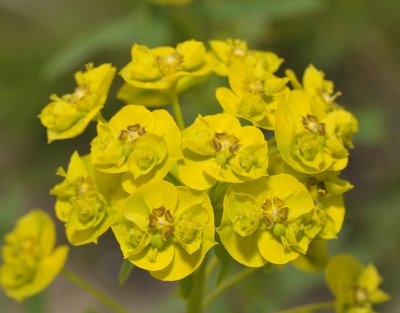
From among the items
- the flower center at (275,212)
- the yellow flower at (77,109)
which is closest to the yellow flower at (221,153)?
the flower center at (275,212)

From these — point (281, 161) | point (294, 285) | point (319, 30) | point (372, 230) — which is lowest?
point (372, 230)

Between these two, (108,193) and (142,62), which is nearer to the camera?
(108,193)

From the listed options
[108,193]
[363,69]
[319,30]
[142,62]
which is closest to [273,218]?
[108,193]

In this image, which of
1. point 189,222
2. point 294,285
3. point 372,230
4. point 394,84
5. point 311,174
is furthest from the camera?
point 394,84

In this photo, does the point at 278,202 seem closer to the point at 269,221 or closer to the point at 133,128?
the point at 269,221

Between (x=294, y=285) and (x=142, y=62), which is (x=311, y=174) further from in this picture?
(x=294, y=285)

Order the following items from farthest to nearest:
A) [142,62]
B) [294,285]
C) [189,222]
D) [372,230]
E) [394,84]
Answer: [394,84]
[372,230]
[294,285]
[142,62]
[189,222]

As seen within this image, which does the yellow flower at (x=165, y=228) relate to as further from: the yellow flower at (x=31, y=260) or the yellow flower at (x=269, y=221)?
the yellow flower at (x=31, y=260)
